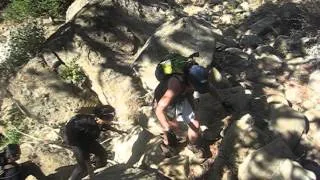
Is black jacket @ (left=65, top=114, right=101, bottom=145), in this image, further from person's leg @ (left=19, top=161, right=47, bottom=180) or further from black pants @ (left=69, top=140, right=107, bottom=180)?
person's leg @ (left=19, top=161, right=47, bottom=180)

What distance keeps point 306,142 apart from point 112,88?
397cm

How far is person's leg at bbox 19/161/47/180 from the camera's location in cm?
789

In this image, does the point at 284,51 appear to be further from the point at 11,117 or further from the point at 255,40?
the point at 11,117

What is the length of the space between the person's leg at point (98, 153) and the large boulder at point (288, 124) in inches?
113

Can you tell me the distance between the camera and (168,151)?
7.92 m

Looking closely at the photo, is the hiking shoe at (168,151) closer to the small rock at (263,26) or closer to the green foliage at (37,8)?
the small rock at (263,26)

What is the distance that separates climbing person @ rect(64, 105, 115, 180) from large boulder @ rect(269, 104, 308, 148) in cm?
279

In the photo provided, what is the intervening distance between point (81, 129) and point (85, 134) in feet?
0.44

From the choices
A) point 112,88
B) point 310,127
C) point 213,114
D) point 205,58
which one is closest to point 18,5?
point 112,88

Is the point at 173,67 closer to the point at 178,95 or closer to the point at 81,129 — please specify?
the point at 178,95

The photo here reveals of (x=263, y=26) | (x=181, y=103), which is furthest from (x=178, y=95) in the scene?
(x=263, y=26)

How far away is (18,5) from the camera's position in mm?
12883

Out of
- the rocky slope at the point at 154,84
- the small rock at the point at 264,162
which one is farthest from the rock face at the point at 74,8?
the small rock at the point at 264,162

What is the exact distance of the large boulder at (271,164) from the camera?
662 cm
